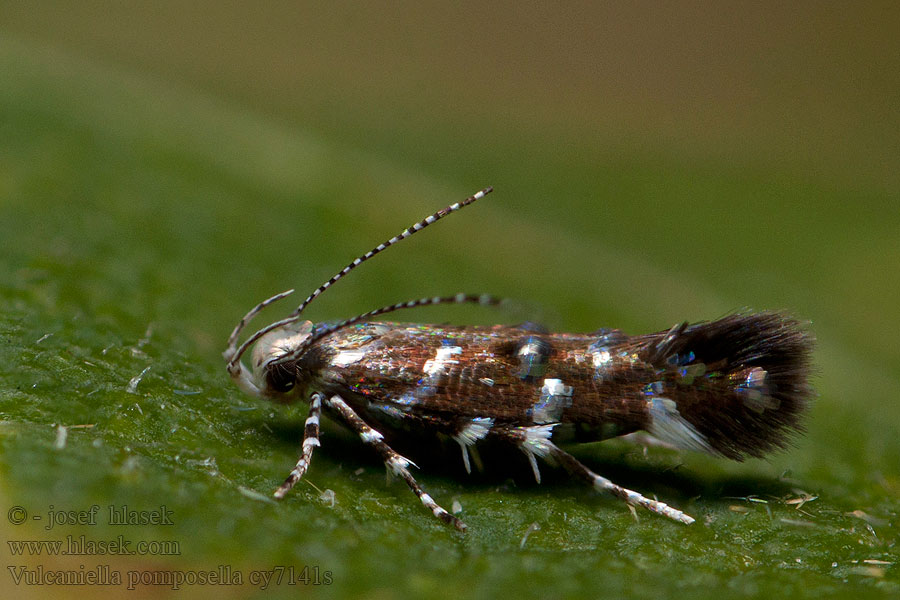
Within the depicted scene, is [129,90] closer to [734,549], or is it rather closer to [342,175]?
[342,175]

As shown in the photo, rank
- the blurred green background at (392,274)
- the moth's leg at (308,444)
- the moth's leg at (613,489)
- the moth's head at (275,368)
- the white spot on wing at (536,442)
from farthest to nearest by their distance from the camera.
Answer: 1. the moth's head at (275,368)
2. the white spot on wing at (536,442)
3. the moth's leg at (613,489)
4. the moth's leg at (308,444)
5. the blurred green background at (392,274)

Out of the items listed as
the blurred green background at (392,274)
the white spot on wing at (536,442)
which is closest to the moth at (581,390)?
the white spot on wing at (536,442)

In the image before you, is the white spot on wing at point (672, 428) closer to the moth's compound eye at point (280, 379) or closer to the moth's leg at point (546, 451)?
the moth's leg at point (546, 451)

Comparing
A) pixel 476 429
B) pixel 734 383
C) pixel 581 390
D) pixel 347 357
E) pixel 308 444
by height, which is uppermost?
pixel 734 383

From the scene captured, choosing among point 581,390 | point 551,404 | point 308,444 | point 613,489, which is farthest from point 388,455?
point 613,489

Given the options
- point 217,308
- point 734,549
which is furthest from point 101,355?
point 734,549

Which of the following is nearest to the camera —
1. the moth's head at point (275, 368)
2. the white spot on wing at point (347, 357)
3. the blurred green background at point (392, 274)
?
the blurred green background at point (392, 274)

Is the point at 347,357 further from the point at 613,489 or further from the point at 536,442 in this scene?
the point at 613,489
